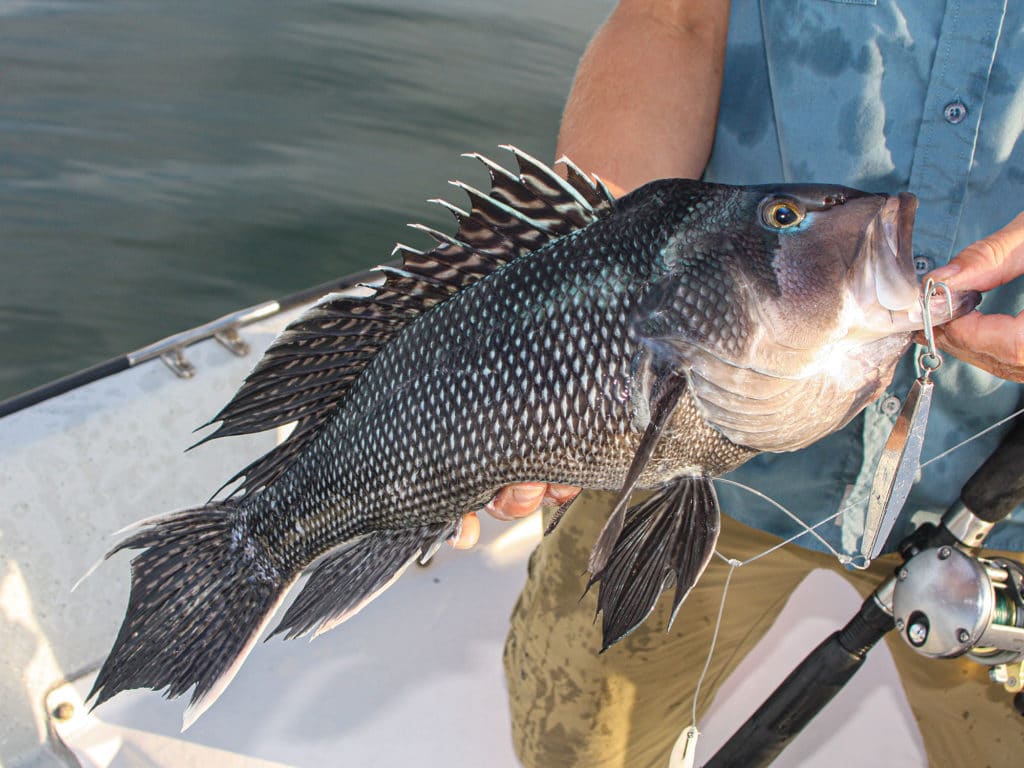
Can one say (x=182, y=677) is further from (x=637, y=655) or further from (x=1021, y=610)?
(x=1021, y=610)

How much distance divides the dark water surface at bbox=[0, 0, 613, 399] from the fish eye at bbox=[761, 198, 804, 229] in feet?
14.5

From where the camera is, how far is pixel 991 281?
4.82ft

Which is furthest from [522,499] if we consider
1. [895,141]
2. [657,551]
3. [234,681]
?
[234,681]

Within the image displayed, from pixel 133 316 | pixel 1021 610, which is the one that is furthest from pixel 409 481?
pixel 133 316

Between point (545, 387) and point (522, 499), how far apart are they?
0.33 meters

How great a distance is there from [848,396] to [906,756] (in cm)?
227

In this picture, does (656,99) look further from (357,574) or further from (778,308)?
(357,574)

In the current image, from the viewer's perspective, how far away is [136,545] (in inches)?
76.3

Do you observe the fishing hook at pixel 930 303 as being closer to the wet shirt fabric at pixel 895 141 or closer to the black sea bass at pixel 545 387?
the black sea bass at pixel 545 387

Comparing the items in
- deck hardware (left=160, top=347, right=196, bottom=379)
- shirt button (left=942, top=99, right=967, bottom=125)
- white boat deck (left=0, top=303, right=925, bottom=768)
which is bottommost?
white boat deck (left=0, top=303, right=925, bottom=768)

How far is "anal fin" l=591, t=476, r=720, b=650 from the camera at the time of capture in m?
1.71

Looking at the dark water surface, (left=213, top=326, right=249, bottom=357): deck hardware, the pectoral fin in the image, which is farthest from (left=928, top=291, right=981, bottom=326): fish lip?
the dark water surface

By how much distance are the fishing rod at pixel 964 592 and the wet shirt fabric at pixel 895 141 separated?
16 cm

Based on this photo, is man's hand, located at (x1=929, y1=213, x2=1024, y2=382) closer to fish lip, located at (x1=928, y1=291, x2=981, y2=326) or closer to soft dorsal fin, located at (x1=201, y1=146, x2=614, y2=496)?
fish lip, located at (x1=928, y1=291, x2=981, y2=326)
